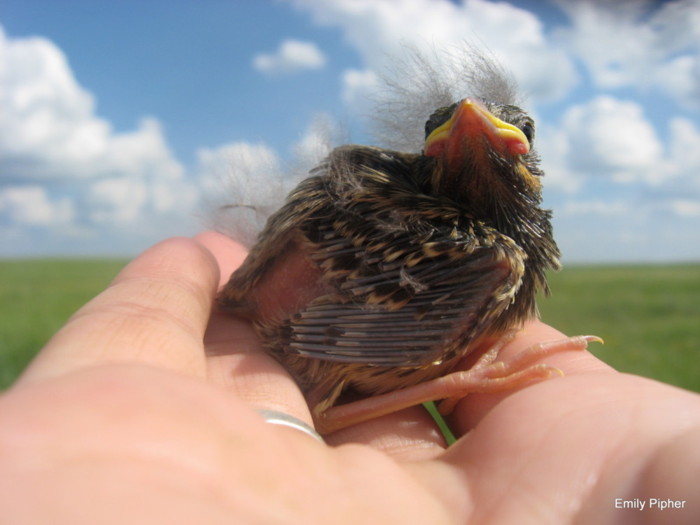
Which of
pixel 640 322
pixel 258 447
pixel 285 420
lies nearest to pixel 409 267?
pixel 285 420

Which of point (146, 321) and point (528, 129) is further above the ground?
point (528, 129)

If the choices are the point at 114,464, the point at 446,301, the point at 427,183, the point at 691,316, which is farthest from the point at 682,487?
the point at 691,316

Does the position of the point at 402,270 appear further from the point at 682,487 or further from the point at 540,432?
the point at 682,487

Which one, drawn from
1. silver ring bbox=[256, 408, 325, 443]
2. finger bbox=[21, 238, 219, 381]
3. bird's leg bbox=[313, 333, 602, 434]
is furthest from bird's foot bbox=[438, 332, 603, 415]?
finger bbox=[21, 238, 219, 381]

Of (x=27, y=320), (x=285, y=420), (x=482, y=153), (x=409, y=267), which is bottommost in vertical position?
(x=27, y=320)

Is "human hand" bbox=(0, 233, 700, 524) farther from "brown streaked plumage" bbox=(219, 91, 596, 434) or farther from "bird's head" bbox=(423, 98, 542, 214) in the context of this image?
"bird's head" bbox=(423, 98, 542, 214)

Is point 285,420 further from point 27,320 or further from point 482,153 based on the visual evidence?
point 27,320
